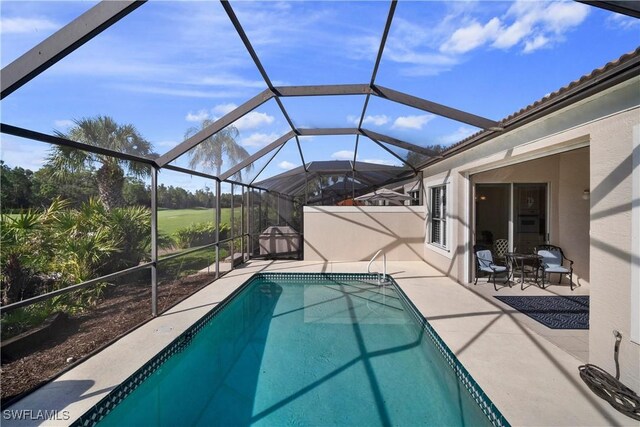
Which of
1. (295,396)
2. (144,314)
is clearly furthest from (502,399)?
(144,314)

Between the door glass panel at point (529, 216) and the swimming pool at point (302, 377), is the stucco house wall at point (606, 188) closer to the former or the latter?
the swimming pool at point (302, 377)

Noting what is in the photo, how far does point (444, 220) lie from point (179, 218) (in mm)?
6641

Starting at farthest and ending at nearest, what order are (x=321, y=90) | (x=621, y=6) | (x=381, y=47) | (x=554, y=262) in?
(x=554, y=262) < (x=321, y=90) < (x=381, y=47) < (x=621, y=6)

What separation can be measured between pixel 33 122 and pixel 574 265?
33.4 feet

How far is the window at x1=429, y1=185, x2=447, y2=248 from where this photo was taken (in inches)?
347

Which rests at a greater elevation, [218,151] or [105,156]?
[218,151]

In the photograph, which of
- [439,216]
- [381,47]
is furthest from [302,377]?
[439,216]

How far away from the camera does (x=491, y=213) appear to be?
26.5 ft

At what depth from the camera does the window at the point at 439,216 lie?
28.9 ft

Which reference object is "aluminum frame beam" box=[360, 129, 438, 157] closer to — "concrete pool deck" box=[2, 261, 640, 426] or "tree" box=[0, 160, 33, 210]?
"concrete pool deck" box=[2, 261, 640, 426]

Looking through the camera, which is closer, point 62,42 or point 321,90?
point 62,42

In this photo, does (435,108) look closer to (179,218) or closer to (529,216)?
(529,216)

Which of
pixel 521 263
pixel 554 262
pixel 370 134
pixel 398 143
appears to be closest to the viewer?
pixel 554 262

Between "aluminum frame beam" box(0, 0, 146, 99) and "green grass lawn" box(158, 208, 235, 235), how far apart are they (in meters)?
4.54
